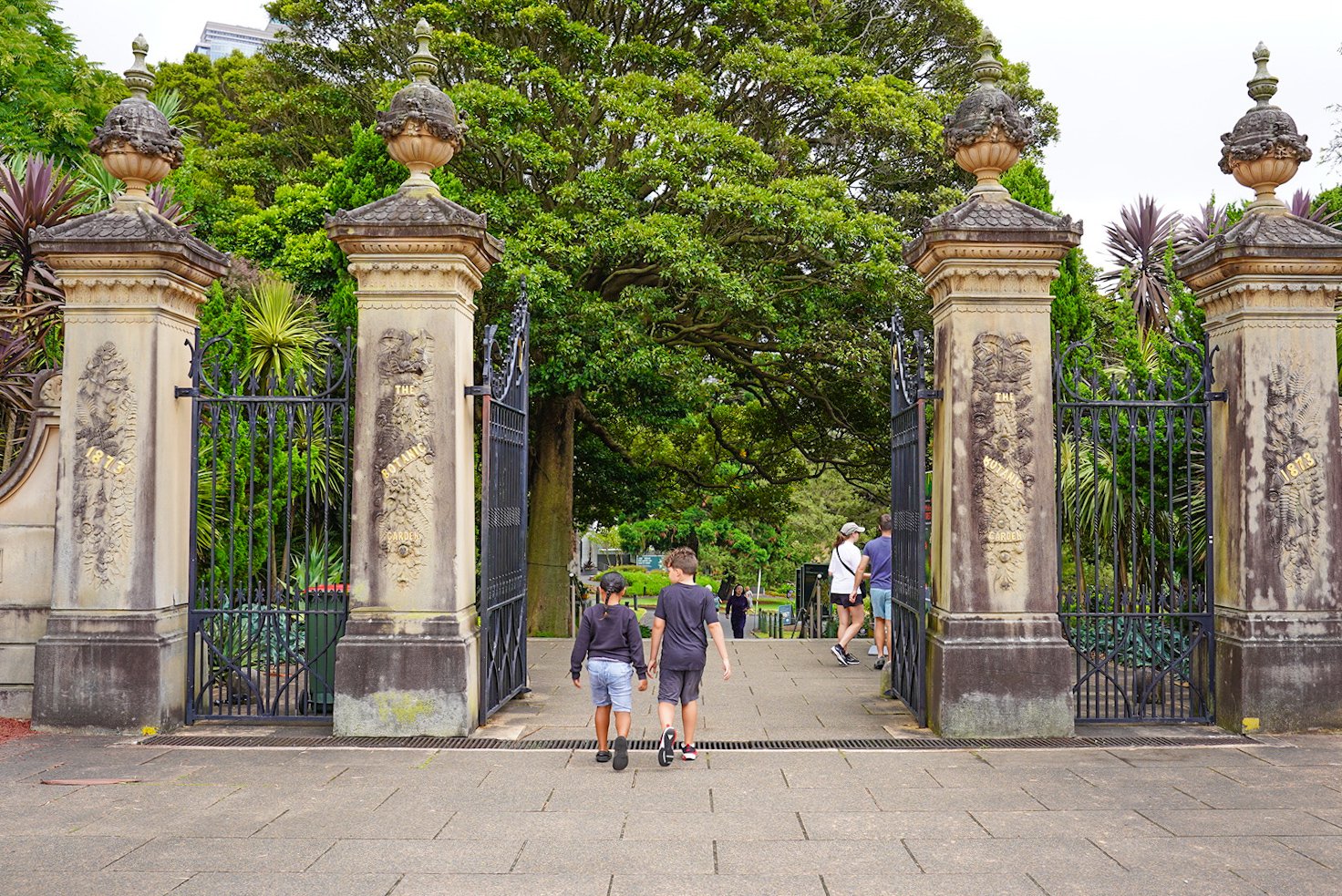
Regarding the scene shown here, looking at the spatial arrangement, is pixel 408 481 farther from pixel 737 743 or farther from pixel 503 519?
pixel 737 743

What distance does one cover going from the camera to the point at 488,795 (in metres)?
6.13

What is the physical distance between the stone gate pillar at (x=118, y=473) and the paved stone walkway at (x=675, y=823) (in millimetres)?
565

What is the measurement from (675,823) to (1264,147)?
650cm

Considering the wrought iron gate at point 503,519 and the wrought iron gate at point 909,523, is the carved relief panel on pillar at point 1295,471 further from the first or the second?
the wrought iron gate at point 503,519

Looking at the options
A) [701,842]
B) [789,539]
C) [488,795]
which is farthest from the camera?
[789,539]

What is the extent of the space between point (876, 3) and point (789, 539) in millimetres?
21705

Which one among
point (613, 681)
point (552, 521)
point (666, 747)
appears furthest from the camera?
point (552, 521)

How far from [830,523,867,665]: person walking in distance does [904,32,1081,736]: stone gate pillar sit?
12.3 ft

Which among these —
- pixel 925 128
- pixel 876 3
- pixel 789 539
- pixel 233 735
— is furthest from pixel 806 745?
pixel 789 539

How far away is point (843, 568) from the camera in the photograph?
12.1 meters

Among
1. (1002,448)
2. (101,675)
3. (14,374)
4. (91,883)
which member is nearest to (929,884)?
(91,883)

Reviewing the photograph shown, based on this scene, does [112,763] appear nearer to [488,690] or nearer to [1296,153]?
[488,690]

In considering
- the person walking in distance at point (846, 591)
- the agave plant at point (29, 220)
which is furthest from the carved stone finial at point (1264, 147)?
the agave plant at point (29, 220)

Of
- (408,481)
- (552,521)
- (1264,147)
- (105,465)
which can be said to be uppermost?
(1264,147)
